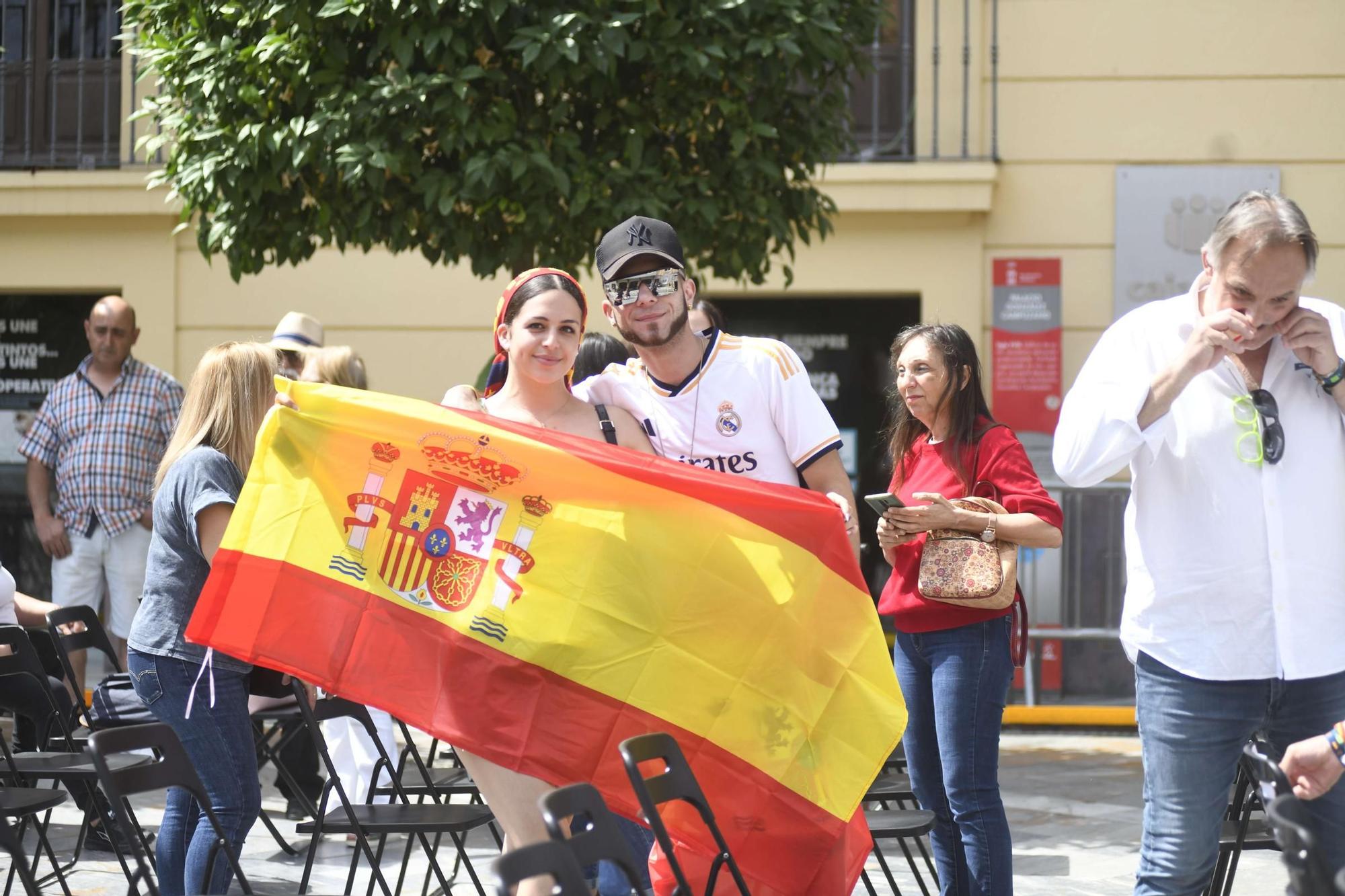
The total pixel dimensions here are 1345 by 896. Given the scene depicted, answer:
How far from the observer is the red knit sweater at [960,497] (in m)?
4.72

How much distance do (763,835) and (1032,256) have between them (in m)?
7.93

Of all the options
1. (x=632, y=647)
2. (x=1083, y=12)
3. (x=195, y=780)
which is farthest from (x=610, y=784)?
(x=1083, y=12)

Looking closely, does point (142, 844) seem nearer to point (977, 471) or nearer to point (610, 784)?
point (610, 784)

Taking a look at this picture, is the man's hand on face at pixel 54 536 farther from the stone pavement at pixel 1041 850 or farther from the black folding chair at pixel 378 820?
the black folding chair at pixel 378 820

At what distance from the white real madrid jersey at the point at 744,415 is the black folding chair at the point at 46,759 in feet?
8.31

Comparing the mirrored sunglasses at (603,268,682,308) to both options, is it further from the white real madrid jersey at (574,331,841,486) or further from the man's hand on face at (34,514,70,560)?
the man's hand on face at (34,514,70,560)

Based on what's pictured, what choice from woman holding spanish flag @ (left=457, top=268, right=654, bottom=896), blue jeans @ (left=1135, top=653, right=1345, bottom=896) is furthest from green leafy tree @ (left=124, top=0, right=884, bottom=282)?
blue jeans @ (left=1135, top=653, right=1345, bottom=896)

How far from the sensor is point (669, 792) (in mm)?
3791

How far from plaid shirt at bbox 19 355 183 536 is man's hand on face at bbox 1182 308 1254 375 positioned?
6.62m

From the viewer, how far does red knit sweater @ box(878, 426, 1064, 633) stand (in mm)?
4719

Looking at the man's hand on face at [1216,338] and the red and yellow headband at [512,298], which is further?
the red and yellow headband at [512,298]

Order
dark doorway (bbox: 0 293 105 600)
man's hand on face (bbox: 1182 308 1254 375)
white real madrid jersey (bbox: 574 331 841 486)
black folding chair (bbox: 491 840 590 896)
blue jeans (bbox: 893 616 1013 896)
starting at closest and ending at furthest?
black folding chair (bbox: 491 840 590 896) → man's hand on face (bbox: 1182 308 1254 375) → white real madrid jersey (bbox: 574 331 841 486) → blue jeans (bbox: 893 616 1013 896) → dark doorway (bbox: 0 293 105 600)

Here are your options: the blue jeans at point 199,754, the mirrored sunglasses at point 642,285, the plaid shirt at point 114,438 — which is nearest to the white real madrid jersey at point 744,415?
the mirrored sunglasses at point 642,285

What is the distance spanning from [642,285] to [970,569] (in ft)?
4.33
